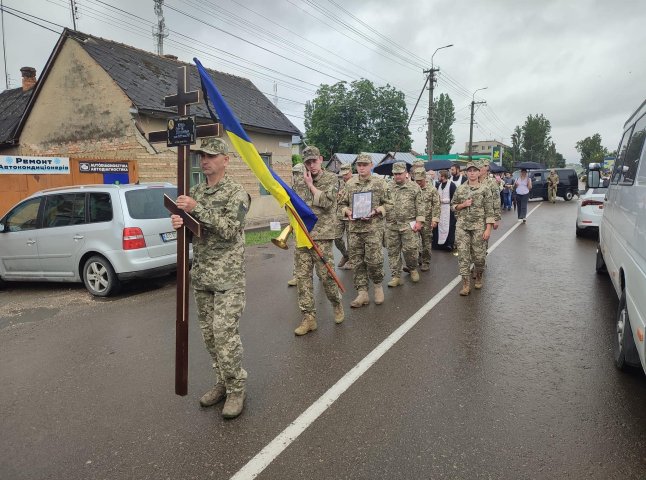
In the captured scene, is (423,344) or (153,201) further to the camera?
(153,201)

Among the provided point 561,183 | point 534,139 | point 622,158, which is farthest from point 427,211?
point 534,139

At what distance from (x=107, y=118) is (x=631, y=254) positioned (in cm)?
1397

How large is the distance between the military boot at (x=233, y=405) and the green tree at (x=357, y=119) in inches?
2181

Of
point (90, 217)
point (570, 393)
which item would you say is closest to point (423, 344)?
point (570, 393)

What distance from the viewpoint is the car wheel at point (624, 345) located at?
3414 millimetres

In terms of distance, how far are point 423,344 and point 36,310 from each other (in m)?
5.38

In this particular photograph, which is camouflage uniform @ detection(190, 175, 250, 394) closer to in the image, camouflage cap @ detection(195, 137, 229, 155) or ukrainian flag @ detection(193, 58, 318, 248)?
camouflage cap @ detection(195, 137, 229, 155)

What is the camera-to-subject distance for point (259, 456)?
8.85 ft

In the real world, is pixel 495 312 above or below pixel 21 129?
below

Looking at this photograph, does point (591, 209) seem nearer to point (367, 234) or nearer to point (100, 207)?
point (367, 234)

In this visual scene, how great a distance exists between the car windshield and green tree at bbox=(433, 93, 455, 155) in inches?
2764

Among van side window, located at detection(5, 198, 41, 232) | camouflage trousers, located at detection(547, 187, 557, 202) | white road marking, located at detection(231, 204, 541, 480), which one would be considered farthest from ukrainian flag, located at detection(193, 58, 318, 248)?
camouflage trousers, located at detection(547, 187, 557, 202)

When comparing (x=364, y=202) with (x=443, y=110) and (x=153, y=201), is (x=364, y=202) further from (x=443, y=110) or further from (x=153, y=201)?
(x=443, y=110)

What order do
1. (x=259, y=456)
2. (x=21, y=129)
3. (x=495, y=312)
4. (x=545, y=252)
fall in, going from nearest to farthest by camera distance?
1. (x=259, y=456)
2. (x=495, y=312)
3. (x=545, y=252)
4. (x=21, y=129)
